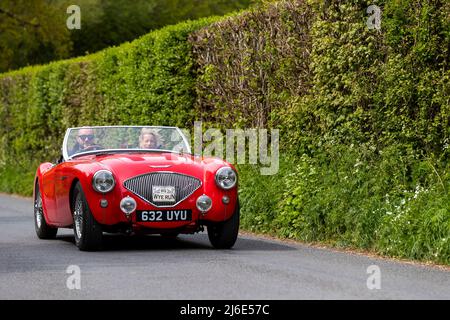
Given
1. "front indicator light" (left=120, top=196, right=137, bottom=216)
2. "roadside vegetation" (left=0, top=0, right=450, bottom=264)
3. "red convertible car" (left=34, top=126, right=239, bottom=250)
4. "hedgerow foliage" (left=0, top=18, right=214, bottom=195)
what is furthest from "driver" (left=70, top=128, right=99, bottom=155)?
"hedgerow foliage" (left=0, top=18, right=214, bottom=195)

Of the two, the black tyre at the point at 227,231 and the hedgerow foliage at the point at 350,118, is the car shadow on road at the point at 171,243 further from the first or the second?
the hedgerow foliage at the point at 350,118

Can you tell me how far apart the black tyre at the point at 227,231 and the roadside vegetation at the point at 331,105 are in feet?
4.15

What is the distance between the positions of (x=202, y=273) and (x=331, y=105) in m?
→ 4.89

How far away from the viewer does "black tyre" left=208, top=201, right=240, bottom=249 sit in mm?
12773

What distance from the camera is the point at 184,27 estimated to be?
19.7 m

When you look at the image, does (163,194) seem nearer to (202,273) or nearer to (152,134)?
(152,134)

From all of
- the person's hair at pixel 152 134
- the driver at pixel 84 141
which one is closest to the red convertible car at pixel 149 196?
the driver at pixel 84 141

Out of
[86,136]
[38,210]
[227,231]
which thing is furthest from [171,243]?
[38,210]

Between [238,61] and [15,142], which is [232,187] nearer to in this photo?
[238,61]

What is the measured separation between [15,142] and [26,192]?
12.2ft

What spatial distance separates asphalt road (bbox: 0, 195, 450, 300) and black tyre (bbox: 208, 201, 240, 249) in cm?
12

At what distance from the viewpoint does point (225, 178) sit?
41.3 ft

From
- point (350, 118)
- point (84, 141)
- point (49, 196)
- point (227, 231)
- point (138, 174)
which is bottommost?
point (227, 231)
